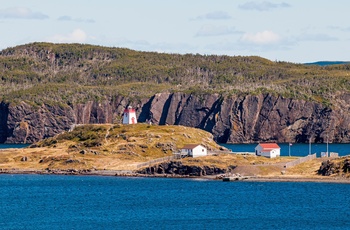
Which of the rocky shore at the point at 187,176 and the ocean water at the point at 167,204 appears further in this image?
the rocky shore at the point at 187,176

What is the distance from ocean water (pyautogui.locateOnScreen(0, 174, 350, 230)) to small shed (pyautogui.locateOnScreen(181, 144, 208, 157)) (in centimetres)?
1132

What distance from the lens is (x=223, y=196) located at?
513 ft

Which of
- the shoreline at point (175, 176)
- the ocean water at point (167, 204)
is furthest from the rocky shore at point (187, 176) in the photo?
the ocean water at point (167, 204)

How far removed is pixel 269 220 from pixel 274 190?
35.4 metres

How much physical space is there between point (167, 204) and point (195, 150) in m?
42.1

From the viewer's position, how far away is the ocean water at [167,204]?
127 meters

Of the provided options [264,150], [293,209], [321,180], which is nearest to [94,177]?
[264,150]

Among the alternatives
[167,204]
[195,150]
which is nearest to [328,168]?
[195,150]

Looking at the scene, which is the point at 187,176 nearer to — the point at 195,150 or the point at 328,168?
the point at 195,150

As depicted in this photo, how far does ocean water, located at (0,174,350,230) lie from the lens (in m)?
127

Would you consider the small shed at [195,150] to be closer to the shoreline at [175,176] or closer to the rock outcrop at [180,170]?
the rock outcrop at [180,170]

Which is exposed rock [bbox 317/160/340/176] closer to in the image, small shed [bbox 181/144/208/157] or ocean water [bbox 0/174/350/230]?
ocean water [bbox 0/174/350/230]

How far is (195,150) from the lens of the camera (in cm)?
18950

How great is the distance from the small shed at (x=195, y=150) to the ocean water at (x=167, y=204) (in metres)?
11.3
